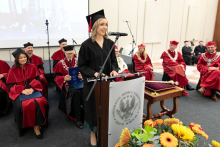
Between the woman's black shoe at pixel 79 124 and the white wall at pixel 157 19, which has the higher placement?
the white wall at pixel 157 19

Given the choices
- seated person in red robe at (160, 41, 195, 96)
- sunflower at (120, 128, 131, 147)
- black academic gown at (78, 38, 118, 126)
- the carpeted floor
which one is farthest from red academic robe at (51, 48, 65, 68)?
sunflower at (120, 128, 131, 147)

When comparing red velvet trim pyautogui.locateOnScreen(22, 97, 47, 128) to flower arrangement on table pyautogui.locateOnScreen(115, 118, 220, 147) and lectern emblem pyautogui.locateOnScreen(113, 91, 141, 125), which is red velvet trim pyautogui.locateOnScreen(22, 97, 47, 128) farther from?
flower arrangement on table pyautogui.locateOnScreen(115, 118, 220, 147)

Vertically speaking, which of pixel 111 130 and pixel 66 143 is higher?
pixel 111 130

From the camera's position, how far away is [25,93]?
2721mm

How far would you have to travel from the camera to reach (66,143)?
2.46 meters

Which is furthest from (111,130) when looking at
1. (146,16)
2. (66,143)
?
(146,16)

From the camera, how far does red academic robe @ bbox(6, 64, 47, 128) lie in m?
2.56

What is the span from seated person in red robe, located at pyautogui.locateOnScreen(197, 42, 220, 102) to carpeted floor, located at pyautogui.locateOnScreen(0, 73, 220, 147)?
31 centimetres

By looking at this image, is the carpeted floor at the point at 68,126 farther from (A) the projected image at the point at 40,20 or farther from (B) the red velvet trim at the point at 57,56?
(A) the projected image at the point at 40,20

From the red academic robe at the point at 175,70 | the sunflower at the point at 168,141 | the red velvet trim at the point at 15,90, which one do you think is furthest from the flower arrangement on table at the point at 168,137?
the red academic robe at the point at 175,70

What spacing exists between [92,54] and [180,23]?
9.75 meters

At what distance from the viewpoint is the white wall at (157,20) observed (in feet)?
25.7

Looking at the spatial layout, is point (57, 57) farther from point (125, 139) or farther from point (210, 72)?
point (210, 72)

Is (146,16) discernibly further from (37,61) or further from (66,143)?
(66,143)
